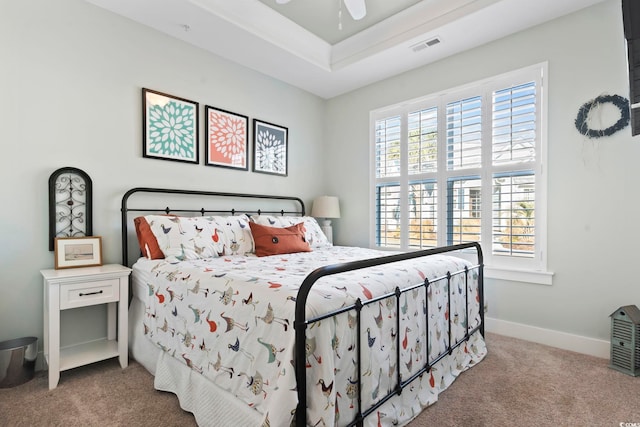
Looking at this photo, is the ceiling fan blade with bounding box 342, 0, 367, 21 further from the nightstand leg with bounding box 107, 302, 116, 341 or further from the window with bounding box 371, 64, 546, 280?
the nightstand leg with bounding box 107, 302, 116, 341

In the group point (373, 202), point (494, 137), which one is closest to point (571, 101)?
point (494, 137)

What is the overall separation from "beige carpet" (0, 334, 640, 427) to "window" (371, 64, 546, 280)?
895 mm

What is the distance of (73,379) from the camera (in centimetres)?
210

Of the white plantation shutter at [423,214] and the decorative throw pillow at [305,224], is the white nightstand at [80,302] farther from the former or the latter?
the white plantation shutter at [423,214]

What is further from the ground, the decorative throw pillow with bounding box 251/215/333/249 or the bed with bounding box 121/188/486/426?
the decorative throw pillow with bounding box 251/215/333/249

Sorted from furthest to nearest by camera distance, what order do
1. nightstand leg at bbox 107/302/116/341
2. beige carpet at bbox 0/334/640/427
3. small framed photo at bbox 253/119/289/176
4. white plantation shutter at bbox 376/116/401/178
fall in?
1. white plantation shutter at bbox 376/116/401/178
2. small framed photo at bbox 253/119/289/176
3. nightstand leg at bbox 107/302/116/341
4. beige carpet at bbox 0/334/640/427

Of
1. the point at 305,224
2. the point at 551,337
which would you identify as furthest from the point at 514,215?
the point at 305,224

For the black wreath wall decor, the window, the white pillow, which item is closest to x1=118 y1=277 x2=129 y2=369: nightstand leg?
the white pillow

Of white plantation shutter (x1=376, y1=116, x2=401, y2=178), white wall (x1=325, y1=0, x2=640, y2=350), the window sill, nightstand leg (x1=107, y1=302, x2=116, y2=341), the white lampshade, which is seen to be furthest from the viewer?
the white lampshade

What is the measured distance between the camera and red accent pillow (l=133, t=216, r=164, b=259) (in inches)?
93.5

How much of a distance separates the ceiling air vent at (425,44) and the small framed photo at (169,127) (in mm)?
2096

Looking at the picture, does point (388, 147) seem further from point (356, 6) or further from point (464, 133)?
point (356, 6)

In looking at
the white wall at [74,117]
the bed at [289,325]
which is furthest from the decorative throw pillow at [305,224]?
the white wall at [74,117]

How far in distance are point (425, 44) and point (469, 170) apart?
1.22 meters
